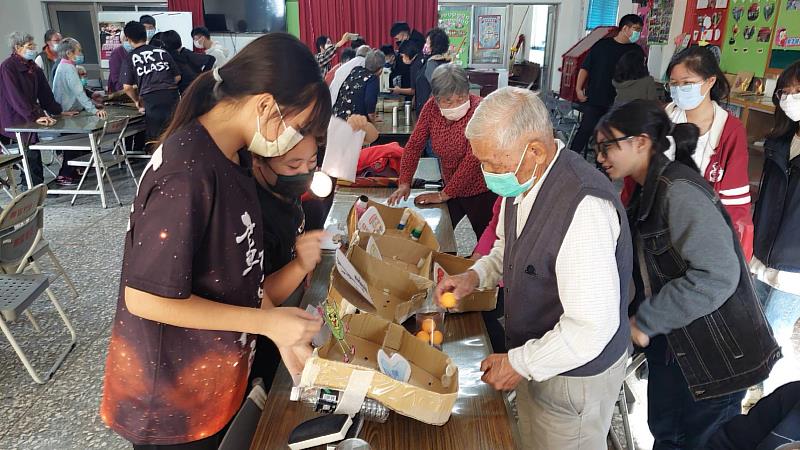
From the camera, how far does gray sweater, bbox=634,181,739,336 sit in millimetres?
1295

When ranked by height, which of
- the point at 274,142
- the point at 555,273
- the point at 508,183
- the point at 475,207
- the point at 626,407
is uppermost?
the point at 274,142

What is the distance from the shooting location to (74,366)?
2.55 metres

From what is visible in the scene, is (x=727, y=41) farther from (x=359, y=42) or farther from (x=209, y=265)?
(x=209, y=265)

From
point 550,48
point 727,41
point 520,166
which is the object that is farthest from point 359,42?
point 520,166

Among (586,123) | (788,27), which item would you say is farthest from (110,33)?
(788,27)

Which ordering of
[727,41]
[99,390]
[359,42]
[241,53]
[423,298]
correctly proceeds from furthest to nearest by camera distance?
[359,42]
[727,41]
[99,390]
[423,298]
[241,53]

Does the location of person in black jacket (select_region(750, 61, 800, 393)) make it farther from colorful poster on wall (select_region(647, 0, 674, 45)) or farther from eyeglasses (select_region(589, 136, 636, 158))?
colorful poster on wall (select_region(647, 0, 674, 45))

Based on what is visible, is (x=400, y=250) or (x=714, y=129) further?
(x=714, y=129)

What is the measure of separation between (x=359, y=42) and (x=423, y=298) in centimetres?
623

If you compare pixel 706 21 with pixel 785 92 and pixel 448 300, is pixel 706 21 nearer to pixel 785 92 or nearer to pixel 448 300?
pixel 785 92

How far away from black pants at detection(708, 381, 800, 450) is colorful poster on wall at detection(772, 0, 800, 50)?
14.2 feet

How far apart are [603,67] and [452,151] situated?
12.0ft

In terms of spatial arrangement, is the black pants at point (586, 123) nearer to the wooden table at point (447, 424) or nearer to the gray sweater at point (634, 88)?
the gray sweater at point (634, 88)

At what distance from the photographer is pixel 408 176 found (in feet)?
9.19
